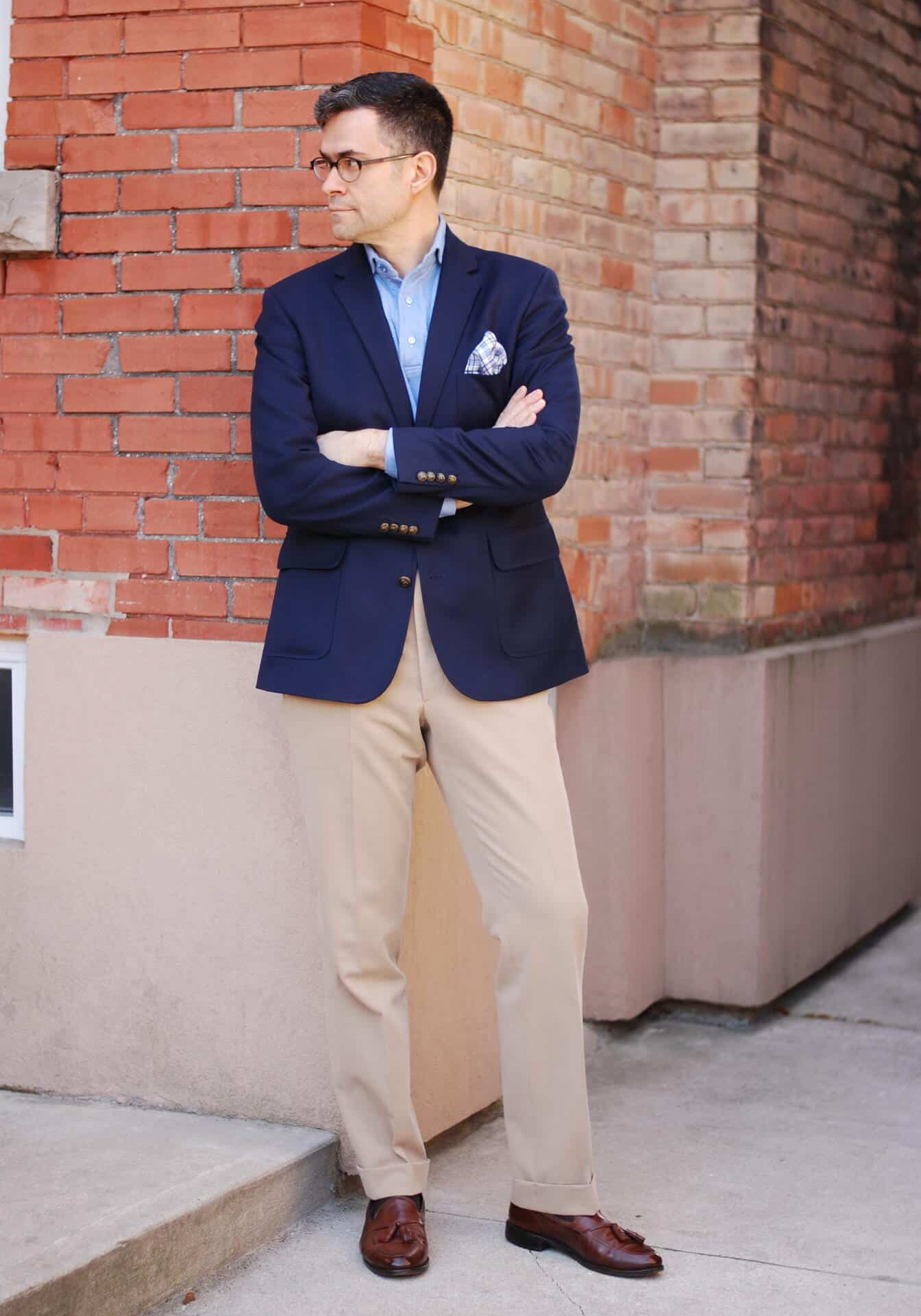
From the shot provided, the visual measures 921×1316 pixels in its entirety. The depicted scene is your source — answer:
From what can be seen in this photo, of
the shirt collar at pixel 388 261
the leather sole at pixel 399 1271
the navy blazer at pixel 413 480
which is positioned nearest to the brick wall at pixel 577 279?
the shirt collar at pixel 388 261

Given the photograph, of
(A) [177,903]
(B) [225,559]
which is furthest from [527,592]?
(A) [177,903]

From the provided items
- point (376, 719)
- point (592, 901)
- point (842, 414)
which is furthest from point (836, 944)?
point (376, 719)

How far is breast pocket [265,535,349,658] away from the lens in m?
3.38

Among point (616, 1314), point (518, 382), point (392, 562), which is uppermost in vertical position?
point (518, 382)

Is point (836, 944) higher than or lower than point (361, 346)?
lower

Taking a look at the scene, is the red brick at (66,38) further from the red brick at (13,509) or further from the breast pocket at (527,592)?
the breast pocket at (527,592)

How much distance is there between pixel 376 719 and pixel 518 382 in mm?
669

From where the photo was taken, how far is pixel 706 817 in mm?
5195

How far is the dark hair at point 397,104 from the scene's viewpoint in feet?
10.9

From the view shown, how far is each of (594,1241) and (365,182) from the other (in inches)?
77.4

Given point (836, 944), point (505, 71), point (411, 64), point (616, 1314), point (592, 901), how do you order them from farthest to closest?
point (836, 944)
point (592, 901)
point (505, 71)
point (411, 64)
point (616, 1314)

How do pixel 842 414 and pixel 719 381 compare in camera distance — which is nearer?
pixel 719 381

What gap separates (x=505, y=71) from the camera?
4.37 m

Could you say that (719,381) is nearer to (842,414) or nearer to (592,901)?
(842,414)
